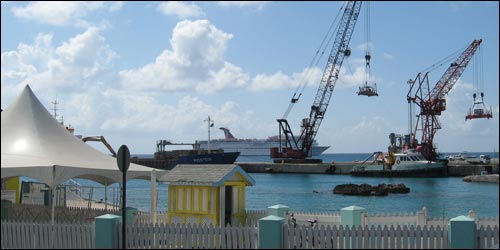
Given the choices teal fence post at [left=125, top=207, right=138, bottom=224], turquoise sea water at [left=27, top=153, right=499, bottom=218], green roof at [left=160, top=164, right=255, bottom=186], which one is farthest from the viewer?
turquoise sea water at [left=27, top=153, right=499, bottom=218]

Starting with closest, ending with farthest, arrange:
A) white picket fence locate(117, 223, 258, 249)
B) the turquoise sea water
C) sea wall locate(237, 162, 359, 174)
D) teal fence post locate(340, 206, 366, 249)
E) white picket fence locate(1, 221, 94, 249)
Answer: white picket fence locate(117, 223, 258, 249) < white picket fence locate(1, 221, 94, 249) < teal fence post locate(340, 206, 366, 249) < the turquoise sea water < sea wall locate(237, 162, 359, 174)

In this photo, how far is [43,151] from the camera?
47.7 ft

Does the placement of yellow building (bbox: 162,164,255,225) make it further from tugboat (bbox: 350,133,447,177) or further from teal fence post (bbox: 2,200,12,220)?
tugboat (bbox: 350,133,447,177)

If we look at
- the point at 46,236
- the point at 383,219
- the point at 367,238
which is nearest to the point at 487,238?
the point at 367,238

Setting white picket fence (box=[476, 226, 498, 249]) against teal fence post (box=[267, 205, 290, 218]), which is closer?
white picket fence (box=[476, 226, 498, 249])

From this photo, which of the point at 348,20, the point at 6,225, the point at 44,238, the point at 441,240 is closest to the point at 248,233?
the point at 441,240

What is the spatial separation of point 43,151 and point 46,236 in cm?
303

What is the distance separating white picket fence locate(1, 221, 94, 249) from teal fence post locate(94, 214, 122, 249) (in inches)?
8.7

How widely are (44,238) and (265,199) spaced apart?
41791 millimetres

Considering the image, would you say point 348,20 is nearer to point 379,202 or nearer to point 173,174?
point 379,202

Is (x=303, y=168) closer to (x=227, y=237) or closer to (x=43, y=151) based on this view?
(x=43, y=151)

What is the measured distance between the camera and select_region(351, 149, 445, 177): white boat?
82000 mm

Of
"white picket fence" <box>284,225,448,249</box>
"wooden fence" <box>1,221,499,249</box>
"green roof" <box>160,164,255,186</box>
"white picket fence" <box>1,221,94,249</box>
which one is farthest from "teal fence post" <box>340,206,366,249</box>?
"white picket fence" <box>1,221,94,249</box>

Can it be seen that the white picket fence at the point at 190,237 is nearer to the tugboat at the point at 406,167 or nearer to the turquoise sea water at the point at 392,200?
the turquoise sea water at the point at 392,200
